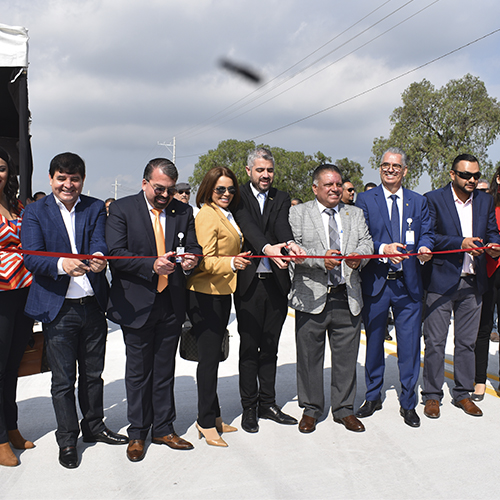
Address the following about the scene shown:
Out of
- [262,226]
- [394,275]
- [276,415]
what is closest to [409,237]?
[394,275]

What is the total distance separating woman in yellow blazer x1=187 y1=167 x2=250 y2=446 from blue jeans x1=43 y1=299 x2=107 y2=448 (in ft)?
2.40

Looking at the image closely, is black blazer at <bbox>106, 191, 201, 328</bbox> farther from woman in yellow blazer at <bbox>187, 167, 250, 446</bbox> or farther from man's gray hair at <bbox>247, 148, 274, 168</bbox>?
man's gray hair at <bbox>247, 148, 274, 168</bbox>

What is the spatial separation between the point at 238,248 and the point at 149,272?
834 mm

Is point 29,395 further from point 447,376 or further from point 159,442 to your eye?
point 447,376

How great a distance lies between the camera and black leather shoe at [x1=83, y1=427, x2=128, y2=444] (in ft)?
11.2

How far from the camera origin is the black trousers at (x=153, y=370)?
3260 mm

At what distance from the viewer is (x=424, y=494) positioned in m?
2.77

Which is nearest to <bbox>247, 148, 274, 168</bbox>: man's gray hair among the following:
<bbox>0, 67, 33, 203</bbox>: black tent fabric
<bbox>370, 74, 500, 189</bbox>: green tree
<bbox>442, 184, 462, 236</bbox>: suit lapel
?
<bbox>442, 184, 462, 236</bbox>: suit lapel

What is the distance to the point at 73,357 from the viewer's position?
3.21 metres

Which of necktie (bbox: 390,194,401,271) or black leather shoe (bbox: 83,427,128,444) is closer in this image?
black leather shoe (bbox: 83,427,128,444)

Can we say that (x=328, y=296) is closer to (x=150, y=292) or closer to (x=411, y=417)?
(x=411, y=417)

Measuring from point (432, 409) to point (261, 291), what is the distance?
191cm

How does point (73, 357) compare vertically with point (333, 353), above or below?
above

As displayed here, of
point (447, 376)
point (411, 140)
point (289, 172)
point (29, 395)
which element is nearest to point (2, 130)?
point (29, 395)
